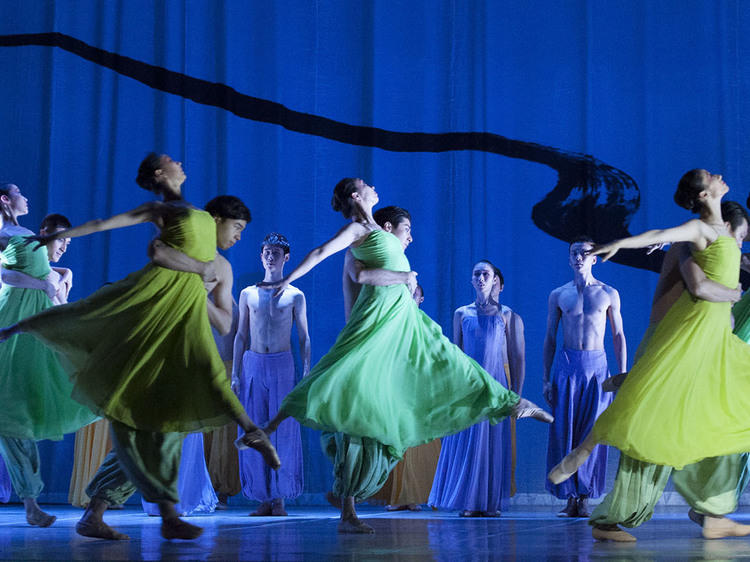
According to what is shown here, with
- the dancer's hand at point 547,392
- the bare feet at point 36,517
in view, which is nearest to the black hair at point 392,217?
the dancer's hand at point 547,392

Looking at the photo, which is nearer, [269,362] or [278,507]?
[278,507]

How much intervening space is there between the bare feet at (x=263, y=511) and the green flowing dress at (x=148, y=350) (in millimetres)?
2475

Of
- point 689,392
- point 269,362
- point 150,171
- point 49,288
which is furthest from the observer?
point 269,362

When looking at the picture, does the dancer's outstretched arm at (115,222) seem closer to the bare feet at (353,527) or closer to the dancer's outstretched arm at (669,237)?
the bare feet at (353,527)

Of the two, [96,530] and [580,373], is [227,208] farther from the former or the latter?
[580,373]

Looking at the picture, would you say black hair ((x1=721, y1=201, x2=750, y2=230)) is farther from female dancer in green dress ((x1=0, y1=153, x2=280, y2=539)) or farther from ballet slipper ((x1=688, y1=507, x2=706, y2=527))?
female dancer in green dress ((x1=0, y1=153, x2=280, y2=539))

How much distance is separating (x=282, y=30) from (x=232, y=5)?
0.48 m

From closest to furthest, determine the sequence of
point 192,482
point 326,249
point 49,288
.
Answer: point 326,249
point 49,288
point 192,482

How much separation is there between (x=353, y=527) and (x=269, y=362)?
2.38 m

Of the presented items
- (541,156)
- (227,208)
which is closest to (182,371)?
(227,208)

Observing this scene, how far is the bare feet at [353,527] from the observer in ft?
14.0

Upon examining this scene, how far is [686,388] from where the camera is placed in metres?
3.84

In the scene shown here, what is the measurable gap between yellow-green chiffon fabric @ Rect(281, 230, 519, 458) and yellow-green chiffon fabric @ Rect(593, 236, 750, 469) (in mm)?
639

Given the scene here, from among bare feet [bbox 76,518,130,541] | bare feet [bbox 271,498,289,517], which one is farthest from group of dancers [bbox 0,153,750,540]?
bare feet [bbox 271,498,289,517]
